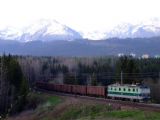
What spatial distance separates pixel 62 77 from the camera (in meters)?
157

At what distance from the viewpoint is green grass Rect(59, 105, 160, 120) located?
5365 centimetres

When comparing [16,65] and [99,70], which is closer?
[16,65]

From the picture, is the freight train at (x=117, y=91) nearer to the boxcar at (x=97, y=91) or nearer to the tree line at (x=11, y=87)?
the boxcar at (x=97, y=91)

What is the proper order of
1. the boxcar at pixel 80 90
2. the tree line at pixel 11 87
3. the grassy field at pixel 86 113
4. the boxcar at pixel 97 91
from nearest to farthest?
the grassy field at pixel 86 113 → the boxcar at pixel 97 91 → the boxcar at pixel 80 90 → the tree line at pixel 11 87

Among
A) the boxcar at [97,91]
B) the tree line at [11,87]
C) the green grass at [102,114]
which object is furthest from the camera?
the tree line at [11,87]

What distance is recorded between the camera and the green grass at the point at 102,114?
53650 mm

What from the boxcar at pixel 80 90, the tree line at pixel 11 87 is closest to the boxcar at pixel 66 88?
the boxcar at pixel 80 90

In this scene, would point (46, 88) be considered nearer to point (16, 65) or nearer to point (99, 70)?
point (16, 65)

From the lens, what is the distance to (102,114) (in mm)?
60906

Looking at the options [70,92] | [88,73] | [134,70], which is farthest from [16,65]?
[88,73]

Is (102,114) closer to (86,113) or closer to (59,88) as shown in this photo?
(86,113)

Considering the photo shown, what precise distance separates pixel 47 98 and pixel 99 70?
215 feet

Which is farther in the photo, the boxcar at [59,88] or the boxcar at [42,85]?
the boxcar at [42,85]

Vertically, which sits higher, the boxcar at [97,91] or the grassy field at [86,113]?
the boxcar at [97,91]
